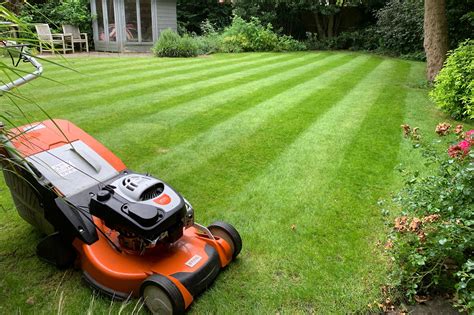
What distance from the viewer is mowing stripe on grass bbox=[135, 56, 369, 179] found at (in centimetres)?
392

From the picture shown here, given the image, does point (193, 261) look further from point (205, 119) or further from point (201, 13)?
point (201, 13)

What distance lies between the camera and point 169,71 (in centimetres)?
891

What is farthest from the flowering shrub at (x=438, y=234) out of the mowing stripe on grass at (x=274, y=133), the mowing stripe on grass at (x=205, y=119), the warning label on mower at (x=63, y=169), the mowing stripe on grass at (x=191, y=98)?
the mowing stripe on grass at (x=191, y=98)

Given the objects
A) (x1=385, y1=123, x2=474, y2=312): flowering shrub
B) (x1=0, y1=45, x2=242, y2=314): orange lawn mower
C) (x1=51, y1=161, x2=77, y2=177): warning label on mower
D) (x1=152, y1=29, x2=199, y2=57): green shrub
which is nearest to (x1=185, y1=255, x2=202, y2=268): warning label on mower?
(x1=0, y1=45, x2=242, y2=314): orange lawn mower

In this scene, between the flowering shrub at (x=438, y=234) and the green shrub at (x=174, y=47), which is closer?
the flowering shrub at (x=438, y=234)

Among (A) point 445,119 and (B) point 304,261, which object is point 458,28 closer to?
(A) point 445,119

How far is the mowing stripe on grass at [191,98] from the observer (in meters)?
5.38

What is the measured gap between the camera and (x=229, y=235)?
2.34m

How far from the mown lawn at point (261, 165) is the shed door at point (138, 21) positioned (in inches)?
232

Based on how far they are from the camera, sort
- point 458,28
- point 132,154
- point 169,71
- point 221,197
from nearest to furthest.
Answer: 1. point 221,197
2. point 132,154
3. point 169,71
4. point 458,28

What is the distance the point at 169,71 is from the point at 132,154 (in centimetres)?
524

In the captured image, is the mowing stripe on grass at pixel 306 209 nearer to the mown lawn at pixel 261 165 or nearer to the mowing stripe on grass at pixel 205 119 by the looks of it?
the mown lawn at pixel 261 165

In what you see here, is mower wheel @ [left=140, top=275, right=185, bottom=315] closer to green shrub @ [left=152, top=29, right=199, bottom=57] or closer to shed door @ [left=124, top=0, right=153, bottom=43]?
green shrub @ [left=152, top=29, right=199, bottom=57]

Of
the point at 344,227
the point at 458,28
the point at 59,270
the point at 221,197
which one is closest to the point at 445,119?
the point at 344,227
